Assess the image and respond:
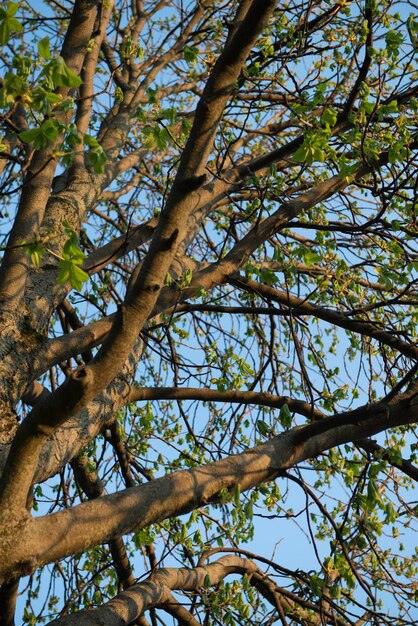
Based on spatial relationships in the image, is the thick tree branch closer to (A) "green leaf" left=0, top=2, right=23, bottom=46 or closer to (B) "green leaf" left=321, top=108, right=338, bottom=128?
(B) "green leaf" left=321, top=108, right=338, bottom=128

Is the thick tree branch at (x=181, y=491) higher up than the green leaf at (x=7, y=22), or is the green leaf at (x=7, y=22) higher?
the green leaf at (x=7, y=22)

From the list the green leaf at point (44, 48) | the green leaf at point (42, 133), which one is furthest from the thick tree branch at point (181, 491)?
the green leaf at point (44, 48)

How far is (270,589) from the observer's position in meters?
4.79

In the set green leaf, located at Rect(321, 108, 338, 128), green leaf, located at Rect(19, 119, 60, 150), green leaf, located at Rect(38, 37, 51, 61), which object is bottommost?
green leaf, located at Rect(19, 119, 60, 150)

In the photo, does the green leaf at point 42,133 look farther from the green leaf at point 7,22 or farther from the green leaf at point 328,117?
the green leaf at point 328,117

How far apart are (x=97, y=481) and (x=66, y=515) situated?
215 centimetres

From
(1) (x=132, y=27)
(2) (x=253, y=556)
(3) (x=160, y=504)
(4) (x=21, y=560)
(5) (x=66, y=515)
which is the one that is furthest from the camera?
(1) (x=132, y=27)

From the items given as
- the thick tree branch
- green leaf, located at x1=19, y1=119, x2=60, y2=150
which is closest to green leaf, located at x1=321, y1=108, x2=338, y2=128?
the thick tree branch

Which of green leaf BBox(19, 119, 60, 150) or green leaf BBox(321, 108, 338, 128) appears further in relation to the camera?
green leaf BBox(321, 108, 338, 128)

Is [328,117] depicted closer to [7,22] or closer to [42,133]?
[42,133]

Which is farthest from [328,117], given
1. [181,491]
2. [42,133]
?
[181,491]

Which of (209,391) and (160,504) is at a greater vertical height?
(209,391)

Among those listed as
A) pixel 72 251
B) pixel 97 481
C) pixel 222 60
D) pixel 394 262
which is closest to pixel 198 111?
pixel 222 60

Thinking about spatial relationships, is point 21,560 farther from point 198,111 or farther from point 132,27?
point 132,27
